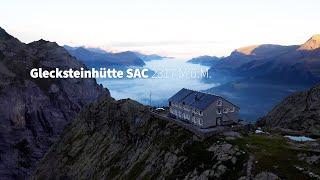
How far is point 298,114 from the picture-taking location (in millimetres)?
170625

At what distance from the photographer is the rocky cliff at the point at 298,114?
158500mm

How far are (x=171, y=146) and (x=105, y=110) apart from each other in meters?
63.4

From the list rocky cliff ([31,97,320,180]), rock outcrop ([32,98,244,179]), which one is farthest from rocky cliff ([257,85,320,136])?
rock outcrop ([32,98,244,179])

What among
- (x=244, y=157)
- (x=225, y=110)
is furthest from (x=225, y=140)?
(x=225, y=110)

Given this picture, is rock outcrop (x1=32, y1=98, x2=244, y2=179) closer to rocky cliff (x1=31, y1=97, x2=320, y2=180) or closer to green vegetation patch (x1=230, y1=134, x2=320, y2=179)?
rocky cliff (x1=31, y1=97, x2=320, y2=180)

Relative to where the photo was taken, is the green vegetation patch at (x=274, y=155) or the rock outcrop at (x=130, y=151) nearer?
the green vegetation patch at (x=274, y=155)

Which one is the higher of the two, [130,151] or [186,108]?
[186,108]

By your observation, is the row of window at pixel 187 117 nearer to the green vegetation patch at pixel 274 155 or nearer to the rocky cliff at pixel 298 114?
the green vegetation patch at pixel 274 155

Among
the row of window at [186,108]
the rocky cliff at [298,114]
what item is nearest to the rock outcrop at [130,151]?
the row of window at [186,108]

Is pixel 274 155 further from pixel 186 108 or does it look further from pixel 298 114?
pixel 298 114

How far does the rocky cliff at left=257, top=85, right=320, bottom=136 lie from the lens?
158500 mm

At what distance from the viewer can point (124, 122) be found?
155000 mm

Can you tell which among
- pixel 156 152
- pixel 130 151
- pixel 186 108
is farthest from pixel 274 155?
pixel 130 151

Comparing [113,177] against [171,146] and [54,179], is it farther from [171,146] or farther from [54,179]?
[54,179]
